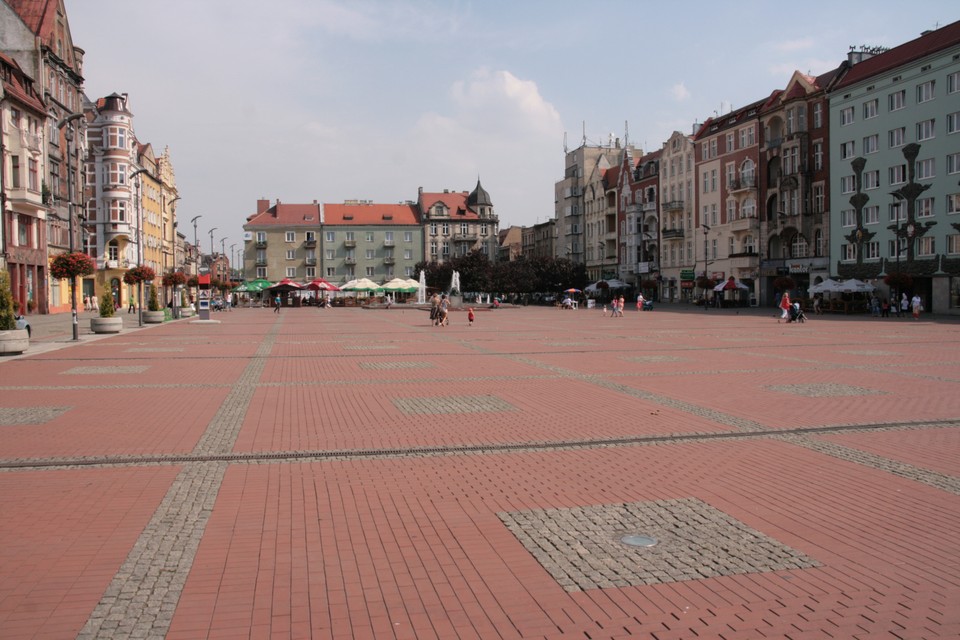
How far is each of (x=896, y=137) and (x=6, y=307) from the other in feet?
164

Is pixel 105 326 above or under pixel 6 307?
under

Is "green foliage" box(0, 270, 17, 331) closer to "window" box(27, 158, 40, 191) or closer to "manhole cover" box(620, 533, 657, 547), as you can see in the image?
"manhole cover" box(620, 533, 657, 547)

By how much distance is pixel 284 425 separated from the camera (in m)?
10.4

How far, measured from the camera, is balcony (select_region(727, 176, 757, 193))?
6344 centimetres

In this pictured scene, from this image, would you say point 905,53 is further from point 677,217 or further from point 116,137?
point 116,137

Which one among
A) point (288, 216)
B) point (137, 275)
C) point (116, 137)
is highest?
point (116, 137)

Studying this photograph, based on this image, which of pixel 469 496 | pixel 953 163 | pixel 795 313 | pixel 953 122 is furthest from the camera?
pixel 953 163

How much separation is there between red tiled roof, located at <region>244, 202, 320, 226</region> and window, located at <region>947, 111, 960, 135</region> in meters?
78.9

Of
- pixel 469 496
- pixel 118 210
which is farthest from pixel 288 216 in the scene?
pixel 469 496

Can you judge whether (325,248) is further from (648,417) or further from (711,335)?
(648,417)

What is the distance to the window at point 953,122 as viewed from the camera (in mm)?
44588

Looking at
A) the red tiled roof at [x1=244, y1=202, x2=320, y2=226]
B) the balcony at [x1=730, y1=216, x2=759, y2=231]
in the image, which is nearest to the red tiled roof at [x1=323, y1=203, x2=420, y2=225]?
the red tiled roof at [x1=244, y1=202, x2=320, y2=226]

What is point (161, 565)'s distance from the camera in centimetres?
513

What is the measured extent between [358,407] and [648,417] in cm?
437
